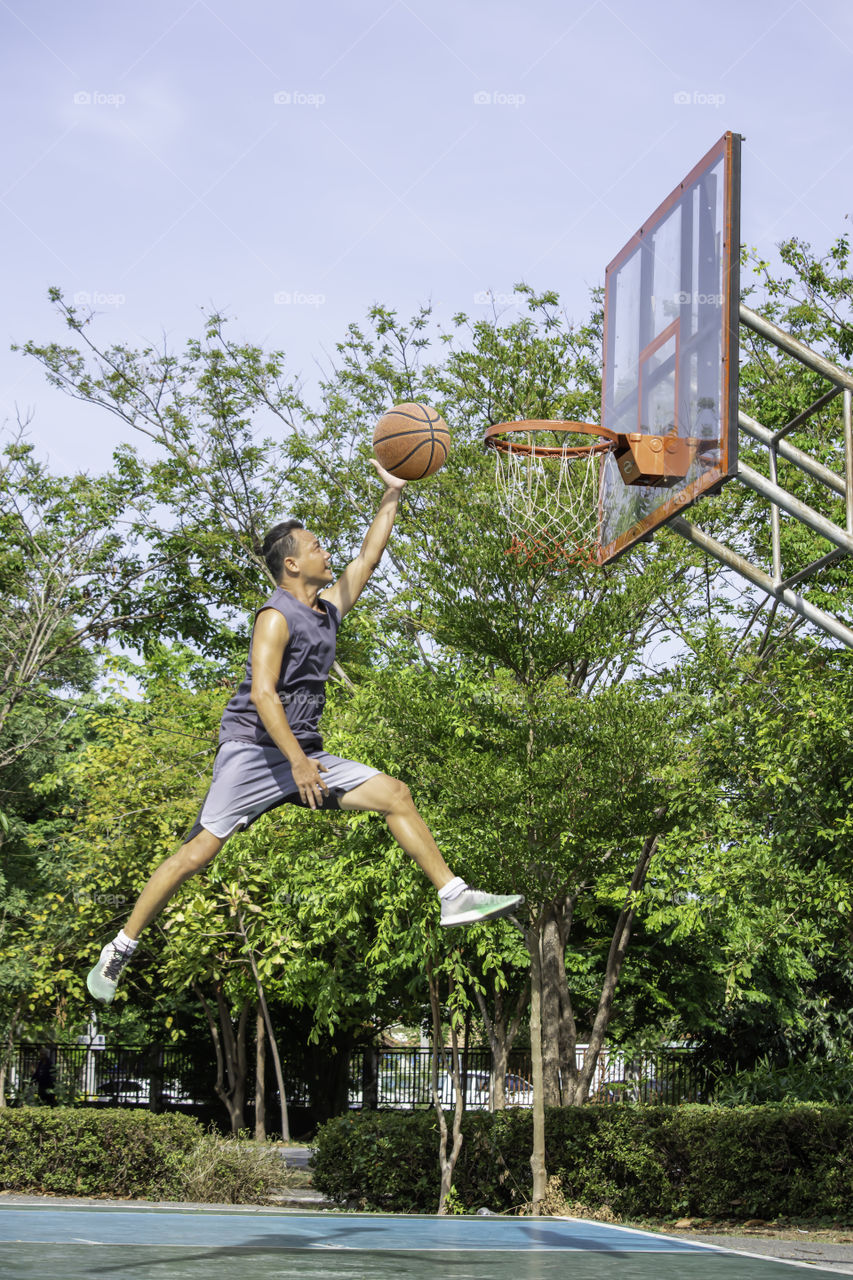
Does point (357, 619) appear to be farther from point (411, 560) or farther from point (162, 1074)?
point (162, 1074)

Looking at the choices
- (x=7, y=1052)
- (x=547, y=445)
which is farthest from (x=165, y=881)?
(x=7, y=1052)

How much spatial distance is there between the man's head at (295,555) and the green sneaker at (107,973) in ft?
6.00

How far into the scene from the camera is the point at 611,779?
44.0ft

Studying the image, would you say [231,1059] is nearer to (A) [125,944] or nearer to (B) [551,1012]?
(B) [551,1012]

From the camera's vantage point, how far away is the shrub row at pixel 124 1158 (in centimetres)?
1394

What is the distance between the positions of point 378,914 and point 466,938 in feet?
12.6

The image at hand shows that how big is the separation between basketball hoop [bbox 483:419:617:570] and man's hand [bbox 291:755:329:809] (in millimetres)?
4397

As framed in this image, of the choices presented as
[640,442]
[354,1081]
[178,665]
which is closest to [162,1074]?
[354,1081]

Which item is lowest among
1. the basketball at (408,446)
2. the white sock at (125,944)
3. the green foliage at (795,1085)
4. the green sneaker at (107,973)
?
the green foliage at (795,1085)

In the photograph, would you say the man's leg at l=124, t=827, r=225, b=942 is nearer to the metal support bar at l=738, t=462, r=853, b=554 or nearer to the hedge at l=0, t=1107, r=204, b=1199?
the metal support bar at l=738, t=462, r=853, b=554

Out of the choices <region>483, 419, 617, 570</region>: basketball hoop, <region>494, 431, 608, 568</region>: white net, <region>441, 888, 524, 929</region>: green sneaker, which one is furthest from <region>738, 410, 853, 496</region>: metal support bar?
<region>441, 888, 524, 929</region>: green sneaker

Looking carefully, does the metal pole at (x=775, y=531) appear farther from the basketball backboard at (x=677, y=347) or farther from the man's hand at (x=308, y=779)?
the man's hand at (x=308, y=779)

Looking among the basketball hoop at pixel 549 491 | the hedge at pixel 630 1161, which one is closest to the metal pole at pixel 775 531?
the basketball hoop at pixel 549 491

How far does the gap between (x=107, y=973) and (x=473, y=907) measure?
65.7 inches
